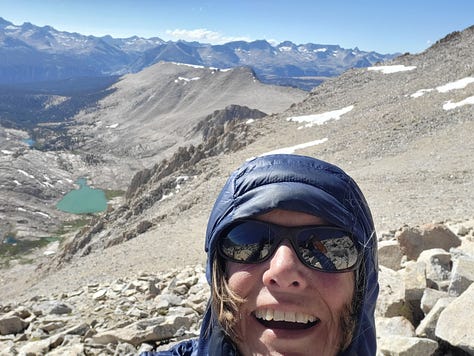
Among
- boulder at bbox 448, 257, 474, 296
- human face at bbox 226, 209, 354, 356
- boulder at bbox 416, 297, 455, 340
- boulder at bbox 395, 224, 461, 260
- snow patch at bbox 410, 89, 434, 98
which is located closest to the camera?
human face at bbox 226, 209, 354, 356

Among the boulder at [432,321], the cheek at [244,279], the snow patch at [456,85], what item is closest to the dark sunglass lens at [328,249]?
the cheek at [244,279]

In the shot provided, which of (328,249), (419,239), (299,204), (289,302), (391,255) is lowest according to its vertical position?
(391,255)

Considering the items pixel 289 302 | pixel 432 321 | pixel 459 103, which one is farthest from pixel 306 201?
pixel 459 103

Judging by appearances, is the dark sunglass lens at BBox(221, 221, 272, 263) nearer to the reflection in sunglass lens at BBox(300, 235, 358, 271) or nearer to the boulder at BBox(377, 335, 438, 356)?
the reflection in sunglass lens at BBox(300, 235, 358, 271)

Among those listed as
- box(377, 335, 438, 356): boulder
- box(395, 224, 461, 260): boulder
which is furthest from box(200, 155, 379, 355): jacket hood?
box(395, 224, 461, 260): boulder

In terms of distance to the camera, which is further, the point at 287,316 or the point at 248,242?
the point at 248,242

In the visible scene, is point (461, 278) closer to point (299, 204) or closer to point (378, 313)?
point (378, 313)

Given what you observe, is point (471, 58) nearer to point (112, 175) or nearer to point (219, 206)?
point (219, 206)
